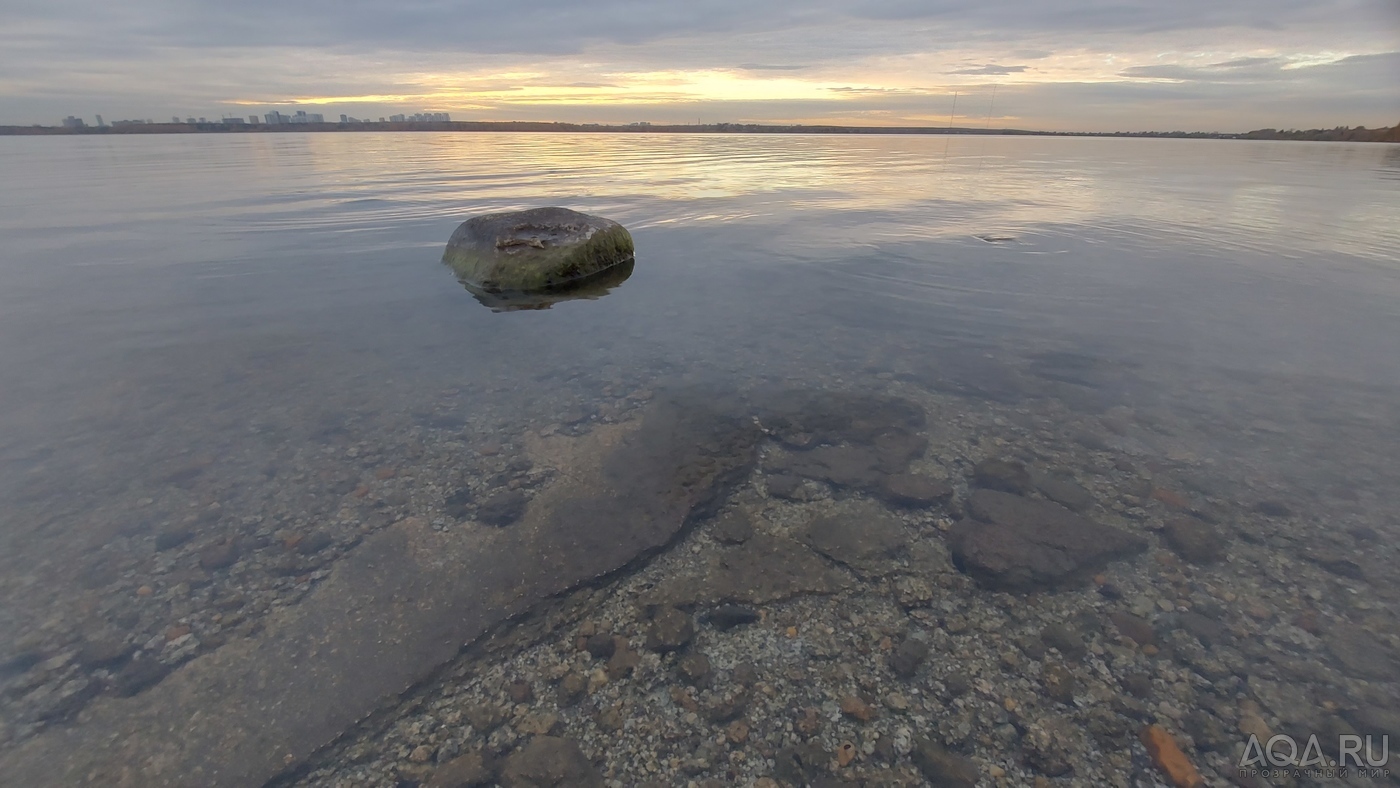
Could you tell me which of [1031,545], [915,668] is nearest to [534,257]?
[1031,545]

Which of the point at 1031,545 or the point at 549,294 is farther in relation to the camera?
the point at 549,294

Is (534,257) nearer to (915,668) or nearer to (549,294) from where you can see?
(549,294)

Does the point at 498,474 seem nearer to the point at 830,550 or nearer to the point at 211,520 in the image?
the point at 211,520

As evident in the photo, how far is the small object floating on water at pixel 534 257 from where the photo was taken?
33.6 feet

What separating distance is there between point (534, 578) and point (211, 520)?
249cm

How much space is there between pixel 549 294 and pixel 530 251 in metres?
0.89

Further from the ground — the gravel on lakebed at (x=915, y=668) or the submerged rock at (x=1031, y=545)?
the submerged rock at (x=1031, y=545)

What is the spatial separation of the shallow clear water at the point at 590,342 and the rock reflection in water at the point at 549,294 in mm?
413

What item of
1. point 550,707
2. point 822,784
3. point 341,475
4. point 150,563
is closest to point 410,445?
point 341,475

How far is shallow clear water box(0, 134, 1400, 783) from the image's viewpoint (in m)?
4.63

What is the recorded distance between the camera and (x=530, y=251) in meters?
10.3

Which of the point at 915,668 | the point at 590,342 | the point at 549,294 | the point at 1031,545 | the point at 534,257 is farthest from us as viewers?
the point at 534,257

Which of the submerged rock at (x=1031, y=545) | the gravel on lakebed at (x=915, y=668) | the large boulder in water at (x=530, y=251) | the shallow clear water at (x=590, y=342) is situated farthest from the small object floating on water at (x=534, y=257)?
the submerged rock at (x=1031, y=545)

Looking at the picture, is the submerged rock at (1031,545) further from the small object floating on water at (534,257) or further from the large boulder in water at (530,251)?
the large boulder in water at (530,251)
